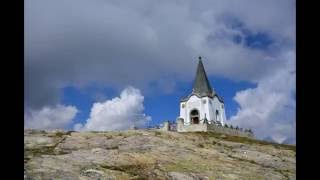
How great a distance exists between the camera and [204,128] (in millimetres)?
77375

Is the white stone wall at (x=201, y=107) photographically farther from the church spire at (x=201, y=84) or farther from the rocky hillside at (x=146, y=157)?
the rocky hillside at (x=146, y=157)

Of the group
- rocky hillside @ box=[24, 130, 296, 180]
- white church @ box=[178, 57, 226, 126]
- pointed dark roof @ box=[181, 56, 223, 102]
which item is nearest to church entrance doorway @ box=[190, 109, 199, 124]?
white church @ box=[178, 57, 226, 126]

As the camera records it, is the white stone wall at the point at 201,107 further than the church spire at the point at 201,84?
No

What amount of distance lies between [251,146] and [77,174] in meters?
25.8

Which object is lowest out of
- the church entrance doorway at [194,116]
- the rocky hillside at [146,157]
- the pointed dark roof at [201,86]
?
the rocky hillside at [146,157]

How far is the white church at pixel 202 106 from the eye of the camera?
91062 mm

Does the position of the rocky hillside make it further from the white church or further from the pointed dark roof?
the pointed dark roof

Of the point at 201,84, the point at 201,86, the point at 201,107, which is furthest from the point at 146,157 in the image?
the point at 201,84

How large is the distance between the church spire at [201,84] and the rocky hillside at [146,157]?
37.1 metres

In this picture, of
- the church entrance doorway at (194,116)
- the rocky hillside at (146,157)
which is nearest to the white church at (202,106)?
the church entrance doorway at (194,116)
